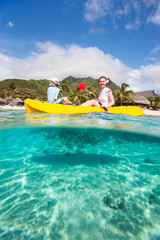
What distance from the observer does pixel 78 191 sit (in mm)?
1605

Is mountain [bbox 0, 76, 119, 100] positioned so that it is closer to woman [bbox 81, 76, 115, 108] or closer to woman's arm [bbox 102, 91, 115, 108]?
woman [bbox 81, 76, 115, 108]

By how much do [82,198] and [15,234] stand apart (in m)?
0.72

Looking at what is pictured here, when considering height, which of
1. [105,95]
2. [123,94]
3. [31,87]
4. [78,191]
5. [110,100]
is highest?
[31,87]

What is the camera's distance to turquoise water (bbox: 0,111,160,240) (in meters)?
1.13

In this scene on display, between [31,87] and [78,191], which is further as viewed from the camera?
[31,87]

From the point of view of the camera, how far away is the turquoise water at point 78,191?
1135 millimetres

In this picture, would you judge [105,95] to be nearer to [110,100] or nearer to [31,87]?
[110,100]

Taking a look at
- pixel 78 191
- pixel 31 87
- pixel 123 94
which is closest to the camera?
pixel 78 191

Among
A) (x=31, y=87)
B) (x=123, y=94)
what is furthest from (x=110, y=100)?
(x=31, y=87)

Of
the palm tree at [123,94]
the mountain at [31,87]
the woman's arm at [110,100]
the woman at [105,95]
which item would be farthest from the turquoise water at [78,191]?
the palm tree at [123,94]

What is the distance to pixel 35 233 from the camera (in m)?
1.09

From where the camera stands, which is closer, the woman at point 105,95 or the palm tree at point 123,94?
the woman at point 105,95

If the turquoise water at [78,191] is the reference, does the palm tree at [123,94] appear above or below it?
above

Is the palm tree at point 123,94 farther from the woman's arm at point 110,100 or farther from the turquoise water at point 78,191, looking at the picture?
the turquoise water at point 78,191
